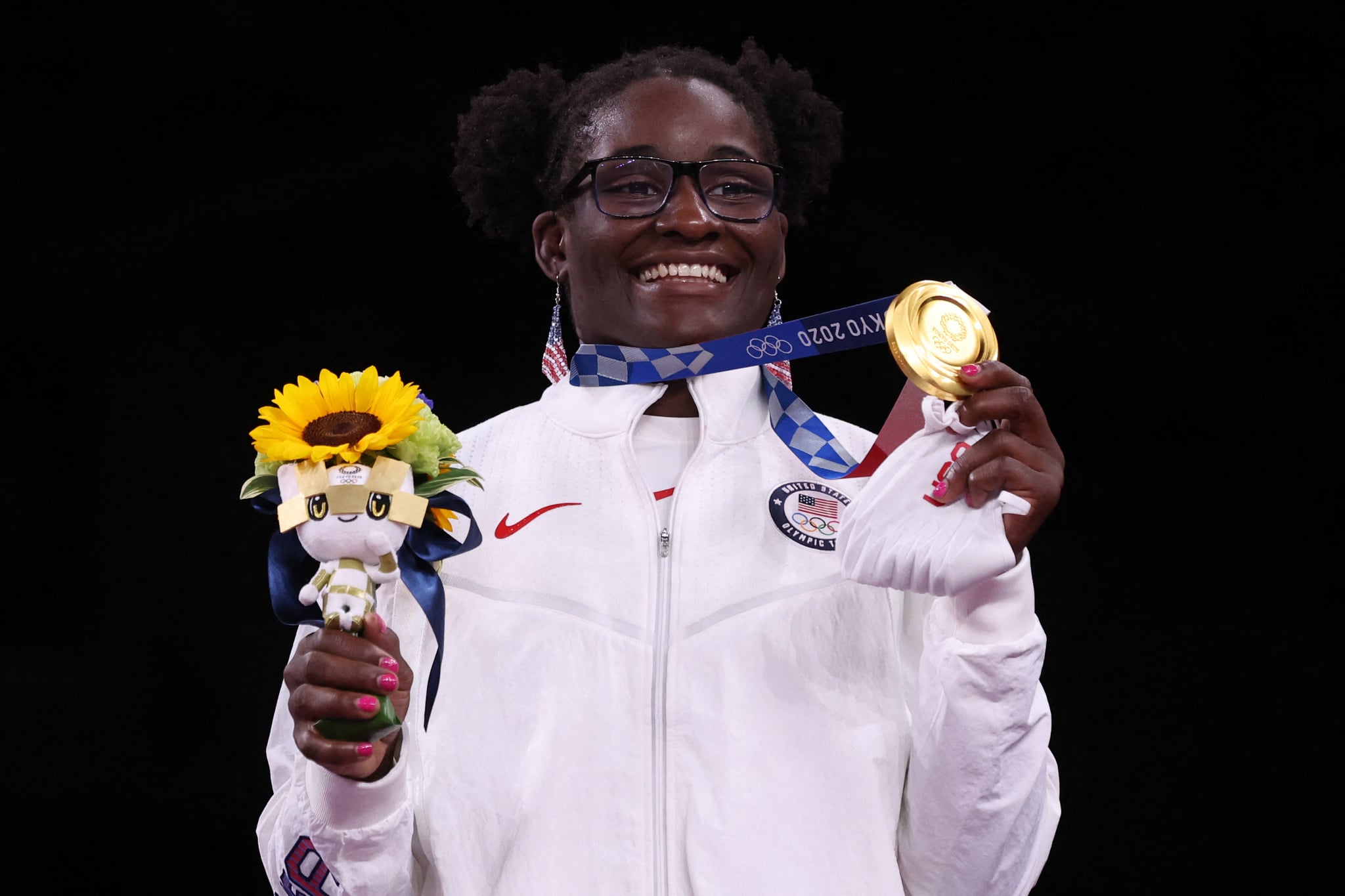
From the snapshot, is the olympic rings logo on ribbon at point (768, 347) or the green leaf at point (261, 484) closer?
the green leaf at point (261, 484)

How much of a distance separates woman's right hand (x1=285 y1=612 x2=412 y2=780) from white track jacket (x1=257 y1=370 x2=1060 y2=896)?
0.15 metres

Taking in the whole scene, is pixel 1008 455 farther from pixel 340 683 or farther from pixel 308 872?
pixel 308 872

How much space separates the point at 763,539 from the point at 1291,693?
1.24m

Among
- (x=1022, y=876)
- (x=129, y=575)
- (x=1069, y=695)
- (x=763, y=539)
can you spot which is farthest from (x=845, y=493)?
(x=129, y=575)

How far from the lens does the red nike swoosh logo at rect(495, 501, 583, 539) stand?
6.78 ft

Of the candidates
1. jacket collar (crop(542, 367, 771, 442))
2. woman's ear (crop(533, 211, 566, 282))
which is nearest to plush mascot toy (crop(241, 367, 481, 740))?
jacket collar (crop(542, 367, 771, 442))

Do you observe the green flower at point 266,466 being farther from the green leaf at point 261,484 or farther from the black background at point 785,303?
the black background at point 785,303

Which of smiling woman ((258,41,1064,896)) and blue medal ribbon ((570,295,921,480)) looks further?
blue medal ribbon ((570,295,921,480))

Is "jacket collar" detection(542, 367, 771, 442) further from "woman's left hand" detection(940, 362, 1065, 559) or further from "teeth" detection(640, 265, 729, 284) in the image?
"woman's left hand" detection(940, 362, 1065, 559)

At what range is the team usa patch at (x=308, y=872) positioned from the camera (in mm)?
1849

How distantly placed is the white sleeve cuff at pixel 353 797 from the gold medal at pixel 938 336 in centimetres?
73

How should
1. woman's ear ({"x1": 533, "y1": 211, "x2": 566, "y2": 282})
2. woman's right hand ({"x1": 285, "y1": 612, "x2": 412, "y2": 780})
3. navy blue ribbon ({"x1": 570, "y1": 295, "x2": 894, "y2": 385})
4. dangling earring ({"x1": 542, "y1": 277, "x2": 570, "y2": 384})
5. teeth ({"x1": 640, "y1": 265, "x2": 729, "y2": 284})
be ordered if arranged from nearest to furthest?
1. woman's right hand ({"x1": 285, "y1": 612, "x2": 412, "y2": 780})
2. navy blue ribbon ({"x1": 570, "y1": 295, "x2": 894, "y2": 385})
3. teeth ({"x1": 640, "y1": 265, "x2": 729, "y2": 284})
4. dangling earring ({"x1": 542, "y1": 277, "x2": 570, "y2": 384})
5. woman's ear ({"x1": 533, "y1": 211, "x2": 566, "y2": 282})

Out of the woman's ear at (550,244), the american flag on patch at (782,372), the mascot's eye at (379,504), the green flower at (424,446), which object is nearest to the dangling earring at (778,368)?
the american flag on patch at (782,372)

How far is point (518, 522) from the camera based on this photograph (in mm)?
2074
